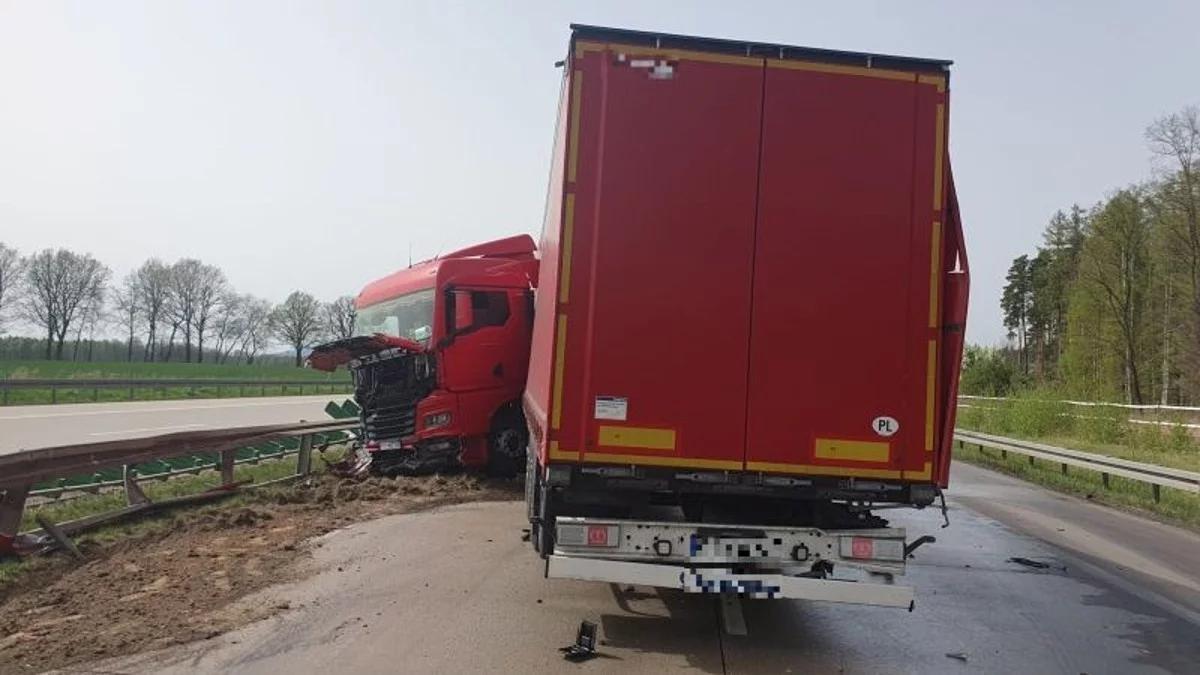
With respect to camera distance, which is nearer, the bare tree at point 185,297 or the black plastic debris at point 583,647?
the black plastic debris at point 583,647

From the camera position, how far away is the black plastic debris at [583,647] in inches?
227

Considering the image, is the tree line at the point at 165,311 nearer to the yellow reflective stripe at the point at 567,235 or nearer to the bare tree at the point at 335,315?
the bare tree at the point at 335,315

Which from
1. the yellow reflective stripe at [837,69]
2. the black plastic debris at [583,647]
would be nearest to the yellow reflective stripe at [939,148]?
the yellow reflective stripe at [837,69]

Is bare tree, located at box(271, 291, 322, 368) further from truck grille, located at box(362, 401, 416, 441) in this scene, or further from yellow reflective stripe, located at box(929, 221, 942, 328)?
yellow reflective stripe, located at box(929, 221, 942, 328)

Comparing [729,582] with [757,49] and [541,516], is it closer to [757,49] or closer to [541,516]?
[541,516]

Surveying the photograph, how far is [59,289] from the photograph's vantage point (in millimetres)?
74562

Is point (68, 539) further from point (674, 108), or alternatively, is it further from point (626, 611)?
point (674, 108)

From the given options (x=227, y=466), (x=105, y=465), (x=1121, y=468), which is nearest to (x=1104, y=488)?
(x=1121, y=468)

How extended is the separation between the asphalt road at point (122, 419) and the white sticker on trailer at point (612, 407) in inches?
517

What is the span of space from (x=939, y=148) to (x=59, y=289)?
82.0 metres

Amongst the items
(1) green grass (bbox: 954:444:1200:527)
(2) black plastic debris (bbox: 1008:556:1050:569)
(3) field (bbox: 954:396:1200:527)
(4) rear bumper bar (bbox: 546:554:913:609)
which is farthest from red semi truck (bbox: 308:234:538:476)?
(3) field (bbox: 954:396:1200:527)

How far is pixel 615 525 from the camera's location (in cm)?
589

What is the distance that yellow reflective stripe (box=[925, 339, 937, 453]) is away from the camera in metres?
5.87

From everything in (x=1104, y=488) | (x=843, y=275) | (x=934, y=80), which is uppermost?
(x=934, y=80)
